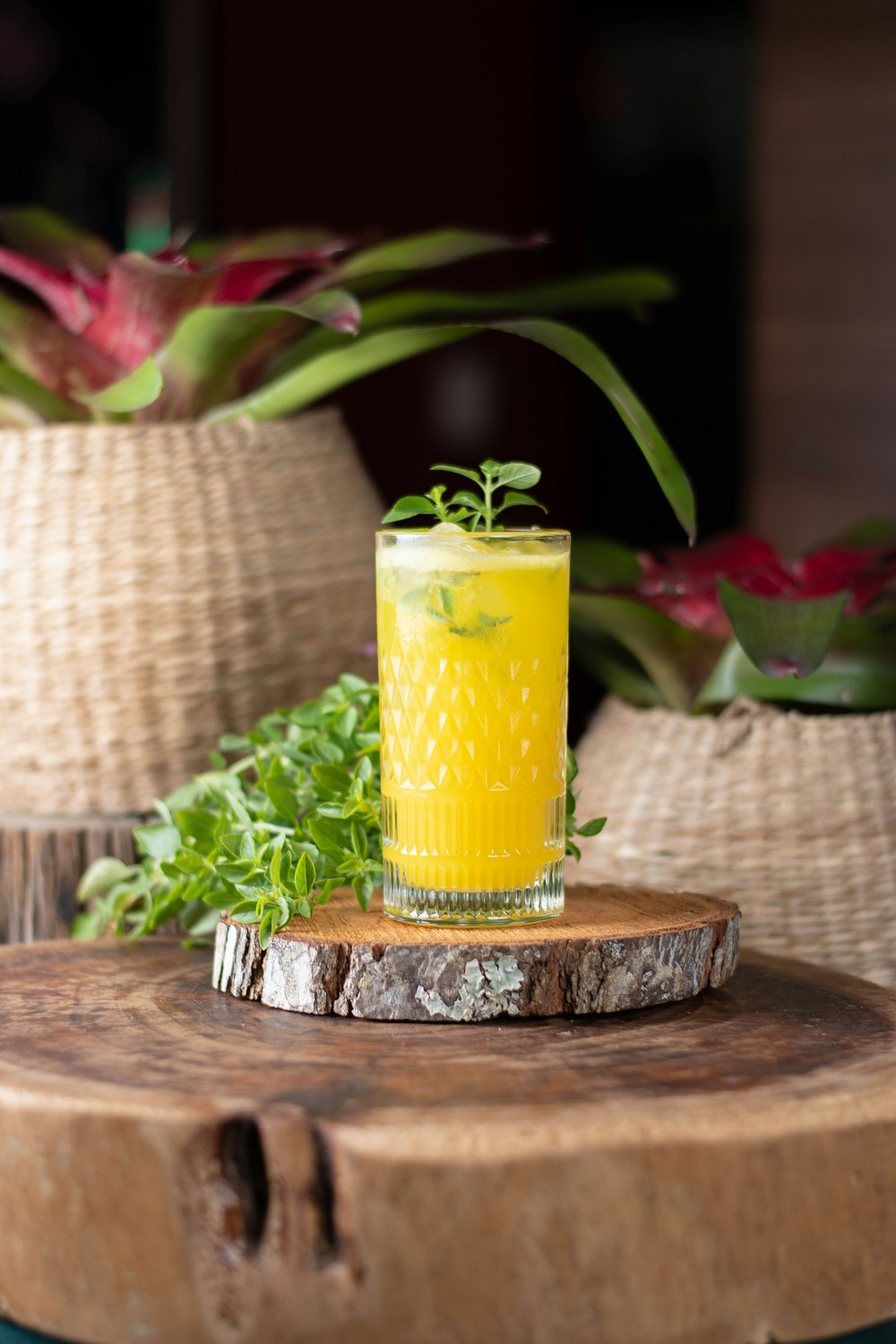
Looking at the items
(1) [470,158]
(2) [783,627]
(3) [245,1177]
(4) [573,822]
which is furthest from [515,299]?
(1) [470,158]

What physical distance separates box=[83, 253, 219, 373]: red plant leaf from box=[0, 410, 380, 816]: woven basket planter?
0.07 meters

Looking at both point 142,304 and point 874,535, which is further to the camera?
point 874,535

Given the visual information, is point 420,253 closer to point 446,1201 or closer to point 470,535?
point 470,535

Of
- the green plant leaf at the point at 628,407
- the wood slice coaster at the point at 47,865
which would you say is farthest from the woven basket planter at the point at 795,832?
the wood slice coaster at the point at 47,865

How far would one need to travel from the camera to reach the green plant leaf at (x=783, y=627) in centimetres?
113

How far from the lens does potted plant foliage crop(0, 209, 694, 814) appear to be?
133cm

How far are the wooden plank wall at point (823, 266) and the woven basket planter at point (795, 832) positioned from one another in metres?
1.57

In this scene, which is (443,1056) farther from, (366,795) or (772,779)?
(772,779)

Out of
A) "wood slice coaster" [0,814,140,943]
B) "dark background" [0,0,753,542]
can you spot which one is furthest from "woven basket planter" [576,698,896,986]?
"dark background" [0,0,753,542]

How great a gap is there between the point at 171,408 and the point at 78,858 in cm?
39

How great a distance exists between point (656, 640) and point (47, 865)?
1.75ft

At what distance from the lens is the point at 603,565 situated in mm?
1394

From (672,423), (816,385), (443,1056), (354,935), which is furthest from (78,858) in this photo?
(672,423)

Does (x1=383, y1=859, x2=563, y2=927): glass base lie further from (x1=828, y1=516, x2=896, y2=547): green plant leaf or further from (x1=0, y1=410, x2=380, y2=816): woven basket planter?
(x1=828, y1=516, x2=896, y2=547): green plant leaf
